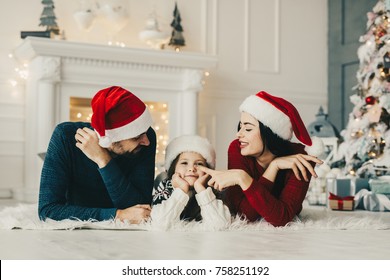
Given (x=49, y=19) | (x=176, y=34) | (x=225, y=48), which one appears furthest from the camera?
(x=225, y=48)

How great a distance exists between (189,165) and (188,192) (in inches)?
4.2

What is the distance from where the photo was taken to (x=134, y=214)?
2312mm

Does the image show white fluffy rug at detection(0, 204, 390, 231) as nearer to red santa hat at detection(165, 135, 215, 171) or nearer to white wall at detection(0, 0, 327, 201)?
red santa hat at detection(165, 135, 215, 171)

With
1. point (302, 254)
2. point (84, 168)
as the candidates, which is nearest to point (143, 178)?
point (84, 168)

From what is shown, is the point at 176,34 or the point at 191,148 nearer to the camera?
the point at 191,148

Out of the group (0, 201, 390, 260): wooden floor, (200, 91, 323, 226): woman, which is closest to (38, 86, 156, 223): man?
(0, 201, 390, 260): wooden floor

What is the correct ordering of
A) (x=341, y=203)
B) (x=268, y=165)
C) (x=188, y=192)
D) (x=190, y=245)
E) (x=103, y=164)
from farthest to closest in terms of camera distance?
(x=341, y=203)
(x=268, y=165)
(x=188, y=192)
(x=103, y=164)
(x=190, y=245)

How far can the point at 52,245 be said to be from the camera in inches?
76.2

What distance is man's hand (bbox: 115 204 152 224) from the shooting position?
231 centimetres

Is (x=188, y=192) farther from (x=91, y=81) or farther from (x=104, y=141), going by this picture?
(x=91, y=81)

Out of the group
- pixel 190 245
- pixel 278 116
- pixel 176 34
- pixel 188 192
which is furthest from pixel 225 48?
pixel 190 245

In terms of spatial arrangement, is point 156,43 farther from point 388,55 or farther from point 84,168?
point 84,168

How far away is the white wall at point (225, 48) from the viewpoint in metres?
5.02

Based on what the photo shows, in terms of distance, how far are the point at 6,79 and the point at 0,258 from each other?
140 inches
